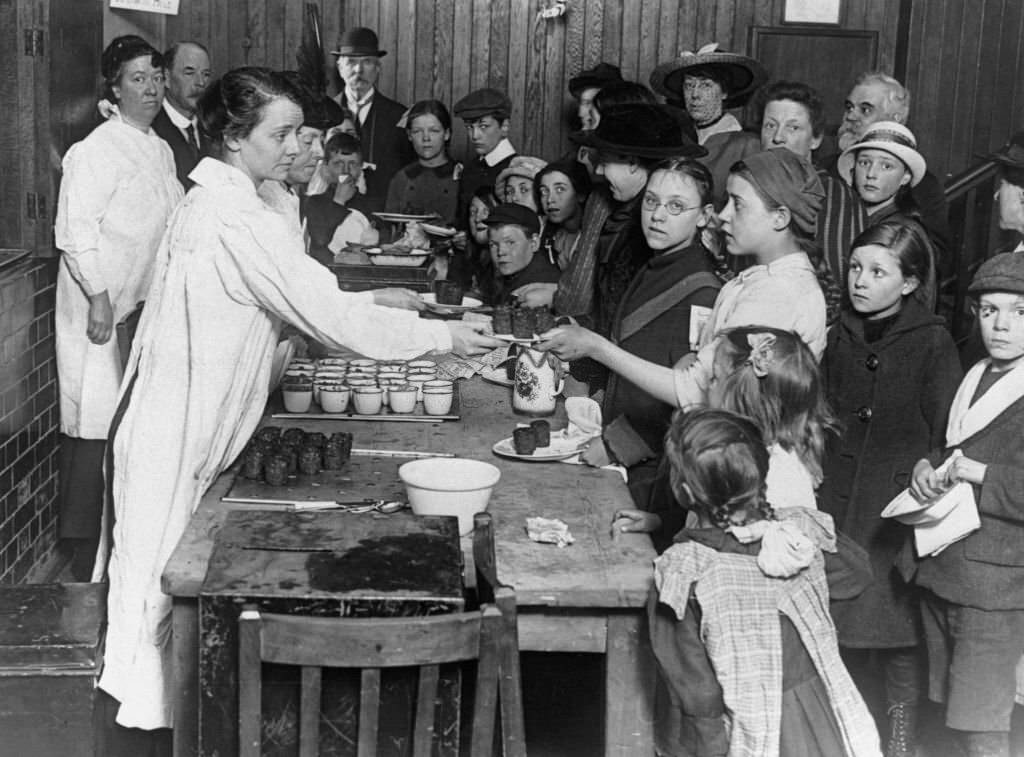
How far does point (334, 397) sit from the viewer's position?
151 inches

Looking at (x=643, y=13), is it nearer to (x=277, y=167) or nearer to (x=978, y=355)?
(x=978, y=355)

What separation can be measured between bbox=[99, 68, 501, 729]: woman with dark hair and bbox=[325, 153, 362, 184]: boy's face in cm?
409

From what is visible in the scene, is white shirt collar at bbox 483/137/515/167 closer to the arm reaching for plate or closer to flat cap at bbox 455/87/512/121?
flat cap at bbox 455/87/512/121

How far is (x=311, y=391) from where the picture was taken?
386 centimetres

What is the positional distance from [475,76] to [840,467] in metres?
5.58

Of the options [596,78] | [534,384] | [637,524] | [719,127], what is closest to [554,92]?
[596,78]

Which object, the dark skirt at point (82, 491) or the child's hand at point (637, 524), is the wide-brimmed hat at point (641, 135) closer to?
the child's hand at point (637, 524)

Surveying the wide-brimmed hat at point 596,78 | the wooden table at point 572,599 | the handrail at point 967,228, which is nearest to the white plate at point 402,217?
the wide-brimmed hat at point 596,78

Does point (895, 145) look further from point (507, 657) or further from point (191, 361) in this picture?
point (507, 657)

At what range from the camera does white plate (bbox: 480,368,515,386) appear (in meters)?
4.37

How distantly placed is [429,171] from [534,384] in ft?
12.8

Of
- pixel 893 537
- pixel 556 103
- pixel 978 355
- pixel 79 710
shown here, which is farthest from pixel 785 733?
pixel 556 103

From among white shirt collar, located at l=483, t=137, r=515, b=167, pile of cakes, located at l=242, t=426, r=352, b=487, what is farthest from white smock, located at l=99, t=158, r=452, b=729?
white shirt collar, located at l=483, t=137, r=515, b=167

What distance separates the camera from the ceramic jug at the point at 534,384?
383 cm
